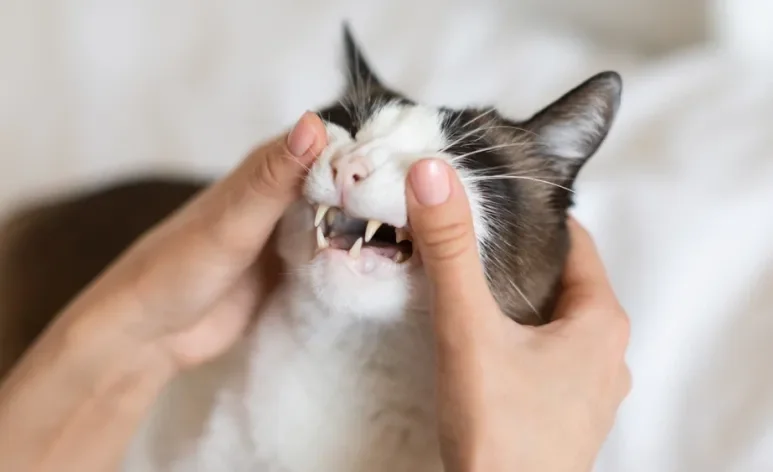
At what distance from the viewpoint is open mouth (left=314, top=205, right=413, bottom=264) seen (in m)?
0.71

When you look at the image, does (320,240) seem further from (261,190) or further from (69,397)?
(69,397)

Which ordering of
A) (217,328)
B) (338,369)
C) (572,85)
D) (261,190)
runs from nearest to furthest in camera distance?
(261,190) → (338,369) → (217,328) → (572,85)

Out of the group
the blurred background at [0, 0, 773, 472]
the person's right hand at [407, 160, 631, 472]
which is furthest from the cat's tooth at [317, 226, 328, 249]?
the blurred background at [0, 0, 773, 472]

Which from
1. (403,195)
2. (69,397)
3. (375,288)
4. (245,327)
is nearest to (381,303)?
(375,288)

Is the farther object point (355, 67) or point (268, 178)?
point (355, 67)

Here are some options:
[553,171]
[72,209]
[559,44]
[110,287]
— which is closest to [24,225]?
[72,209]

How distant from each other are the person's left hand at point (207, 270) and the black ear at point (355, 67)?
0.21 metres

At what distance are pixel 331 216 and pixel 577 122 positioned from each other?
30 centimetres

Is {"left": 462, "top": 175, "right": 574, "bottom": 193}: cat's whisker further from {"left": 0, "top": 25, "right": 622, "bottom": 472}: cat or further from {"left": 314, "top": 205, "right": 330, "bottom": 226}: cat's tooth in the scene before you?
{"left": 314, "top": 205, "right": 330, "bottom": 226}: cat's tooth

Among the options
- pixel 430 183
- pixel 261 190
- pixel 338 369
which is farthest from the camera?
pixel 338 369

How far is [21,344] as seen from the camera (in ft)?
4.26

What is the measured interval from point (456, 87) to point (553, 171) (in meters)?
0.55

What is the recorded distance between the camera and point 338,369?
2.68ft

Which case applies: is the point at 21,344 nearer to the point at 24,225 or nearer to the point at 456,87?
the point at 24,225
